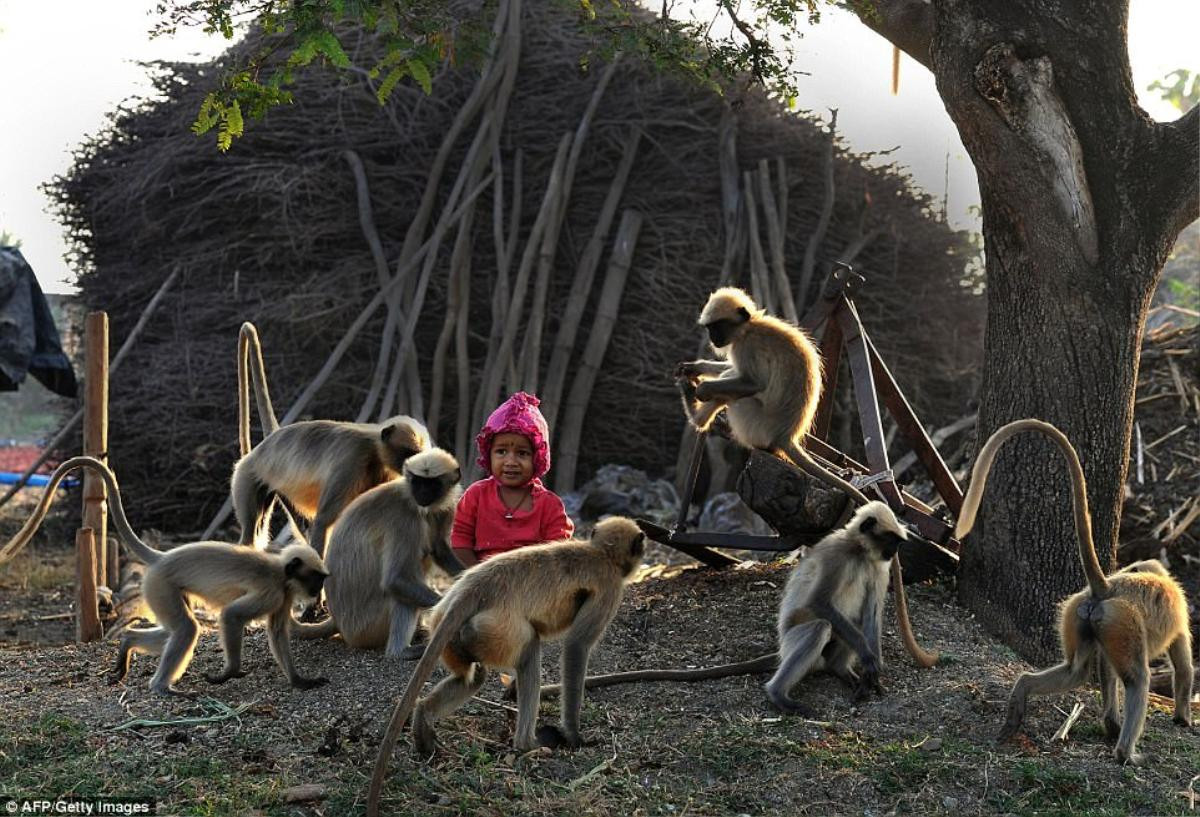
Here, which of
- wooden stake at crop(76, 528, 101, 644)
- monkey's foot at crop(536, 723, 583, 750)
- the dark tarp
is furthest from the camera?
the dark tarp

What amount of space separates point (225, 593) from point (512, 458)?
1381mm

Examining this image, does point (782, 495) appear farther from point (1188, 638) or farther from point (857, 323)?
point (1188, 638)

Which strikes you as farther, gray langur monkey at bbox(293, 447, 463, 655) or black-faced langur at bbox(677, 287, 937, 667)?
black-faced langur at bbox(677, 287, 937, 667)

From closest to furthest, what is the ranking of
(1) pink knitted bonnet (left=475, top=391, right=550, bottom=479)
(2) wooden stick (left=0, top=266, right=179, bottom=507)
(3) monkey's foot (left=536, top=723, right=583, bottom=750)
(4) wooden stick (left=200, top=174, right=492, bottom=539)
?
(3) monkey's foot (left=536, top=723, right=583, bottom=750) < (1) pink knitted bonnet (left=475, top=391, right=550, bottom=479) < (4) wooden stick (left=200, top=174, right=492, bottom=539) < (2) wooden stick (left=0, top=266, right=179, bottom=507)

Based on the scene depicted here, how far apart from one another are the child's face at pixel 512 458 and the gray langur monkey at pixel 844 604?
1.36 m

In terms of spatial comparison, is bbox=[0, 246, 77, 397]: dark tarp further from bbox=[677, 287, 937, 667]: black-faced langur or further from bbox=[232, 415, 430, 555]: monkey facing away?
bbox=[677, 287, 937, 667]: black-faced langur

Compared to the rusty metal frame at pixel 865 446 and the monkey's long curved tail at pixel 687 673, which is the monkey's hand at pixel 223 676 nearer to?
the monkey's long curved tail at pixel 687 673

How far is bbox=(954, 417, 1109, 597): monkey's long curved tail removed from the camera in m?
4.31

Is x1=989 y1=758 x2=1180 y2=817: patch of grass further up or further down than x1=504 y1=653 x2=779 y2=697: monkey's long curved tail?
further down

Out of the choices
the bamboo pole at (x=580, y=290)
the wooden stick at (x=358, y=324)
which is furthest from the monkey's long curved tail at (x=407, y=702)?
the bamboo pole at (x=580, y=290)

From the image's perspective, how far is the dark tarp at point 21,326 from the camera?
25.1 ft

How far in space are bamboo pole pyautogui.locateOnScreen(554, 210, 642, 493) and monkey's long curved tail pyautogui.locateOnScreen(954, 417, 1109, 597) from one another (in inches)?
284

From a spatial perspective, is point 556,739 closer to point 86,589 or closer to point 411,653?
point 411,653

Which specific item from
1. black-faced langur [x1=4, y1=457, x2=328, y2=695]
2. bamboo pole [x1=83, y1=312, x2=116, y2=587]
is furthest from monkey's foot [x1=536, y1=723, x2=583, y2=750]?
bamboo pole [x1=83, y1=312, x2=116, y2=587]
